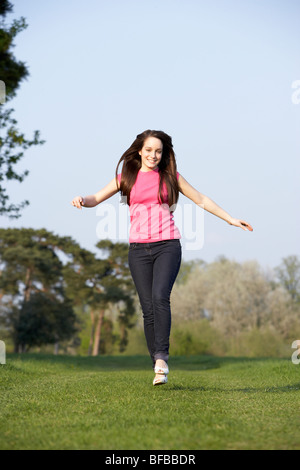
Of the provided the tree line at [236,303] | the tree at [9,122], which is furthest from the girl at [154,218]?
the tree line at [236,303]

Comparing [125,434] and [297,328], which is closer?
[125,434]

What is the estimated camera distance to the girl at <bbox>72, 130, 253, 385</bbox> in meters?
5.45

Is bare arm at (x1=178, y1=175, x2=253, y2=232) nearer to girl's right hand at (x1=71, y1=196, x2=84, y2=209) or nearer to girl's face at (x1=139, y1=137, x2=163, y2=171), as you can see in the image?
girl's face at (x1=139, y1=137, x2=163, y2=171)

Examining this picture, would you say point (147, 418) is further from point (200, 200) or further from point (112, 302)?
point (112, 302)

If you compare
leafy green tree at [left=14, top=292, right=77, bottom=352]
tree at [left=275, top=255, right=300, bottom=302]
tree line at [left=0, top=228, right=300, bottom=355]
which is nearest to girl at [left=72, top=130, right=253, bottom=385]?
tree line at [left=0, top=228, right=300, bottom=355]

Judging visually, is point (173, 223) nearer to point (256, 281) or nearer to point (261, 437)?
point (261, 437)

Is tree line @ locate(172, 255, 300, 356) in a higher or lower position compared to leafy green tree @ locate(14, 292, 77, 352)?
higher

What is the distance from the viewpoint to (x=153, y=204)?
18.4ft

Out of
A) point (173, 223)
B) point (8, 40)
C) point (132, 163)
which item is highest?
point (8, 40)

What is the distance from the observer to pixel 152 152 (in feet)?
18.6
